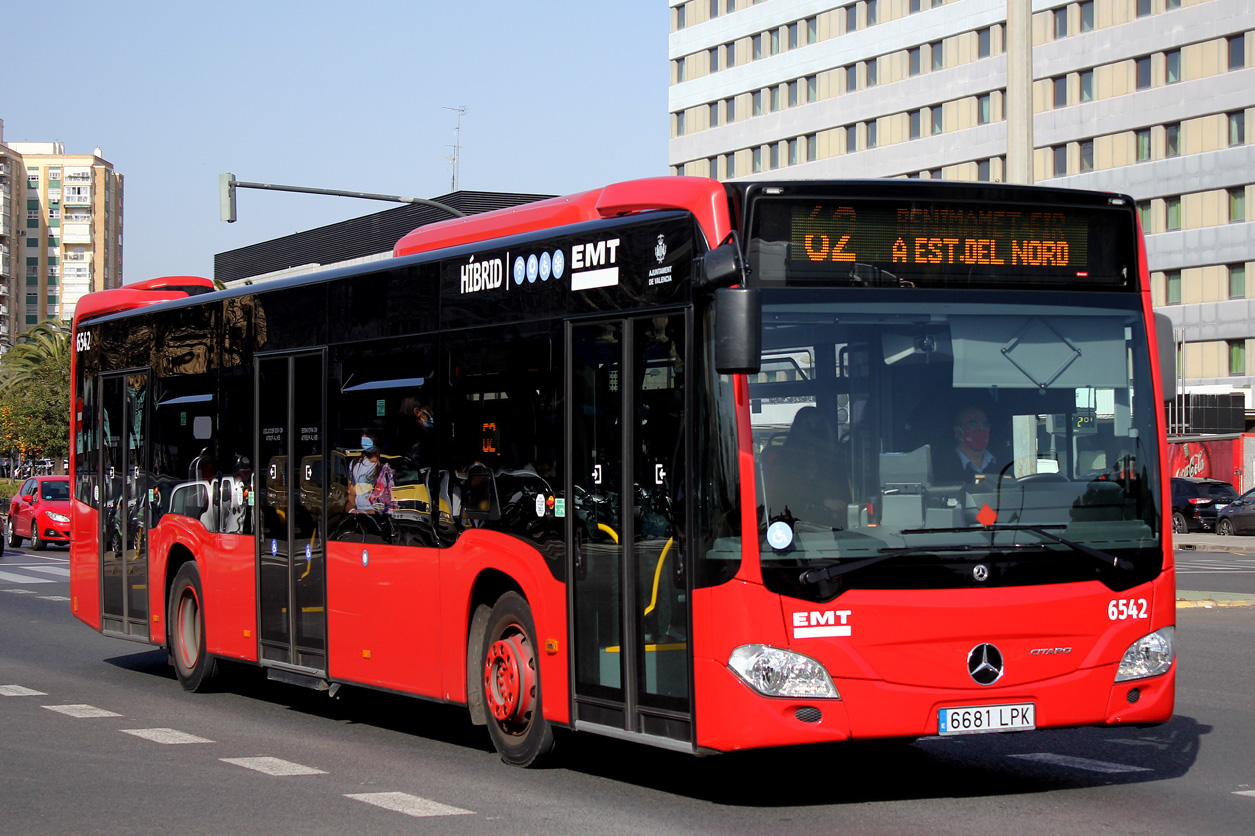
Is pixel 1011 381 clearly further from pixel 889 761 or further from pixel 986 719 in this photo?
pixel 889 761

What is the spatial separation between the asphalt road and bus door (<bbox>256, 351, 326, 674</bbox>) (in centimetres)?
60

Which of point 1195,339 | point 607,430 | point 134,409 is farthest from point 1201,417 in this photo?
point 607,430

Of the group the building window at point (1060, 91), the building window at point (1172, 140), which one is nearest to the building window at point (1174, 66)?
the building window at point (1172, 140)

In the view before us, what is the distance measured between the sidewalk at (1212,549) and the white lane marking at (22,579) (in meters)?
17.8

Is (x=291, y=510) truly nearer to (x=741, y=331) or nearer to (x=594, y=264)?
(x=594, y=264)

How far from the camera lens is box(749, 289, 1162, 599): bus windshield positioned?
7.60 m

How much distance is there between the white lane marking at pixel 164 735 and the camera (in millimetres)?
10570

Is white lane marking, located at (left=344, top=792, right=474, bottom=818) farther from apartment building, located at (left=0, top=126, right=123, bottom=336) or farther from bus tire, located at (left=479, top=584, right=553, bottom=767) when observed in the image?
apartment building, located at (left=0, top=126, right=123, bottom=336)

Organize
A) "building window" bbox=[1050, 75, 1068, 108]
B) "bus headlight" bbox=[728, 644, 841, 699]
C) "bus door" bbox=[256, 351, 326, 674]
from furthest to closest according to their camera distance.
→ 1. "building window" bbox=[1050, 75, 1068, 108]
2. "bus door" bbox=[256, 351, 326, 674]
3. "bus headlight" bbox=[728, 644, 841, 699]

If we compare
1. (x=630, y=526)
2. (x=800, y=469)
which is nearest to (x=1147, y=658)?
(x=800, y=469)

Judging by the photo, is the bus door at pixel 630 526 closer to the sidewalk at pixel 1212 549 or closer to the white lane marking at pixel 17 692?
the white lane marking at pixel 17 692

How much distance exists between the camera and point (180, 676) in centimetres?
1363

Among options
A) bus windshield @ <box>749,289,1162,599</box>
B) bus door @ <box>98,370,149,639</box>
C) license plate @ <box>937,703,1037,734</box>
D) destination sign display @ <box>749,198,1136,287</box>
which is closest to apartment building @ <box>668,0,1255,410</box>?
bus door @ <box>98,370,149,639</box>

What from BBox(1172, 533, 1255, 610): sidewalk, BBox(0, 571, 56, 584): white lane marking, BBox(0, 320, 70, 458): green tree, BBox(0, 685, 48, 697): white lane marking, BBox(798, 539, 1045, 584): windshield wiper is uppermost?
BBox(0, 320, 70, 458): green tree
